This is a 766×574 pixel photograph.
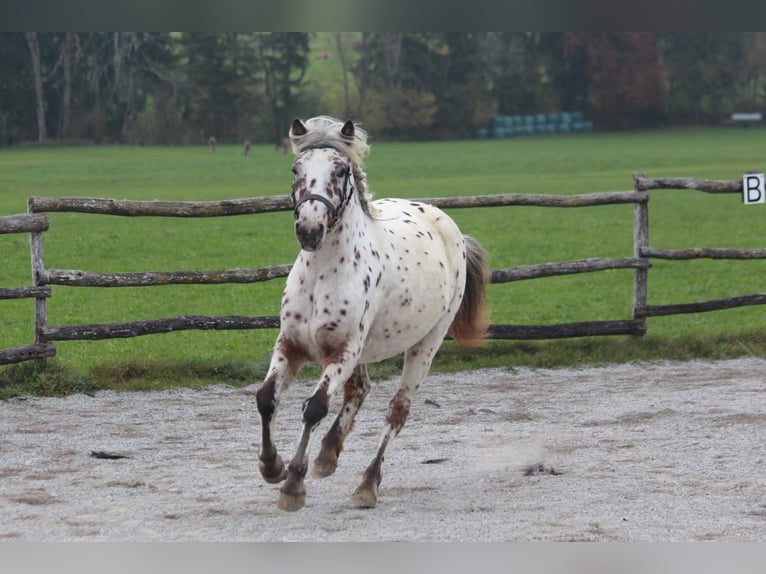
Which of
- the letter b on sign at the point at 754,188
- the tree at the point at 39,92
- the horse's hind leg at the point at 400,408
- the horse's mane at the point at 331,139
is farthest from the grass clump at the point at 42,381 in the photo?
the tree at the point at 39,92

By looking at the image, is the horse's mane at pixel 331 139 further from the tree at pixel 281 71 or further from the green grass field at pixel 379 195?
the tree at pixel 281 71

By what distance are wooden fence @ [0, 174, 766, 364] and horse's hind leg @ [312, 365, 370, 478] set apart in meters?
2.79

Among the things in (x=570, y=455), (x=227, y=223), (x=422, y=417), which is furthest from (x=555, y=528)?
(x=227, y=223)

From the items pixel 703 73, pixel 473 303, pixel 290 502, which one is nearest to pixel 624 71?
pixel 703 73

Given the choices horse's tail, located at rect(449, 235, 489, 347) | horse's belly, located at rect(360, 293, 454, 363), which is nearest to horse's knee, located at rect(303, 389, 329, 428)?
horse's belly, located at rect(360, 293, 454, 363)

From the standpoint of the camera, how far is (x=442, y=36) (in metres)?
57.3

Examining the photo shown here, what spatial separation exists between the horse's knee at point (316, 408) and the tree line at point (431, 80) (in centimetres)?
3901

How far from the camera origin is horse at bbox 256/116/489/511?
4.59m

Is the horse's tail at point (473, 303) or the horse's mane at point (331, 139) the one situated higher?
the horse's mane at point (331, 139)

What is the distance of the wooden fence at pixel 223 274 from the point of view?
7777 millimetres

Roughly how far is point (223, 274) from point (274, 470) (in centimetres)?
372

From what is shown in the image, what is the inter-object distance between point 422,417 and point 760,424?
6.87 feet

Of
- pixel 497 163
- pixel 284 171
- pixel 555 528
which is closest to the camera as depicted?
pixel 555 528

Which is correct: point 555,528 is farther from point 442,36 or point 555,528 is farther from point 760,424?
point 442,36
